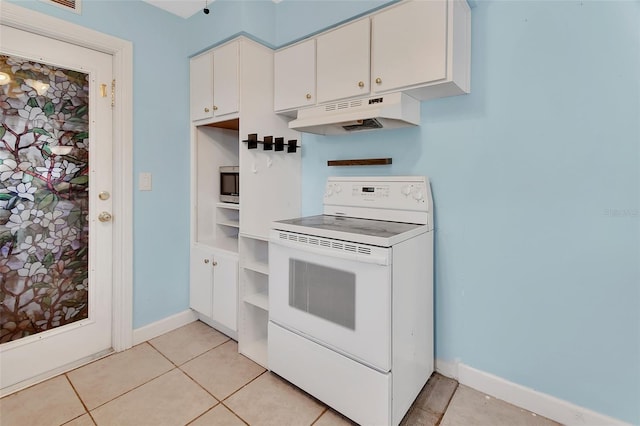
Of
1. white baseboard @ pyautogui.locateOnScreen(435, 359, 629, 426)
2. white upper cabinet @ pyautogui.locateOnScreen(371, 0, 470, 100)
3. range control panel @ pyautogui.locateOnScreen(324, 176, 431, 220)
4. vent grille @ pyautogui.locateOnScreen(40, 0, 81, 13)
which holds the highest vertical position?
vent grille @ pyautogui.locateOnScreen(40, 0, 81, 13)

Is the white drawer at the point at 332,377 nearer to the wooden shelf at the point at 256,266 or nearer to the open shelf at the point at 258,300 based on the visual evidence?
the open shelf at the point at 258,300

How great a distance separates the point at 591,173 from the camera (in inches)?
54.2

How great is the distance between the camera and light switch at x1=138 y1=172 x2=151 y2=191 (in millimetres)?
2176

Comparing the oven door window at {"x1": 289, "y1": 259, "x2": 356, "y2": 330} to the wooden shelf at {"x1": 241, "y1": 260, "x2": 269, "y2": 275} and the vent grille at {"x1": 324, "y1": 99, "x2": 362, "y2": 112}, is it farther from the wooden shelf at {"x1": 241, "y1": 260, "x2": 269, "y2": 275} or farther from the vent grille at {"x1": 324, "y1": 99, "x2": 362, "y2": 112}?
the vent grille at {"x1": 324, "y1": 99, "x2": 362, "y2": 112}

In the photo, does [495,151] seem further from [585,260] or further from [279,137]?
[279,137]

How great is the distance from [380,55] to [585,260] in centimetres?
142

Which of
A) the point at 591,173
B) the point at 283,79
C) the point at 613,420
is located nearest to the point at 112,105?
the point at 283,79

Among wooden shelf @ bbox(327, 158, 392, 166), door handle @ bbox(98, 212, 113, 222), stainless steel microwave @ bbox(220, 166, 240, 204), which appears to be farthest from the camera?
stainless steel microwave @ bbox(220, 166, 240, 204)

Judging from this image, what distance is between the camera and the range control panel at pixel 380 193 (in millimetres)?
1742

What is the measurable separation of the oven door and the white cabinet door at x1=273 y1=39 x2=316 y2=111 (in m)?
0.94

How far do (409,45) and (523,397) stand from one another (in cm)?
189

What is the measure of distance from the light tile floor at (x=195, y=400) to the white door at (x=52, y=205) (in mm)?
254

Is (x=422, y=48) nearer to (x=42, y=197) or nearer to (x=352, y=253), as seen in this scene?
(x=352, y=253)

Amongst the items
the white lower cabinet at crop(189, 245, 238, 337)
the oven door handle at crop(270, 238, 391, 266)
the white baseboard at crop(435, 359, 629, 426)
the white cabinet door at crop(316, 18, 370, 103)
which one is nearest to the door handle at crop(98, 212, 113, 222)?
the white lower cabinet at crop(189, 245, 238, 337)
